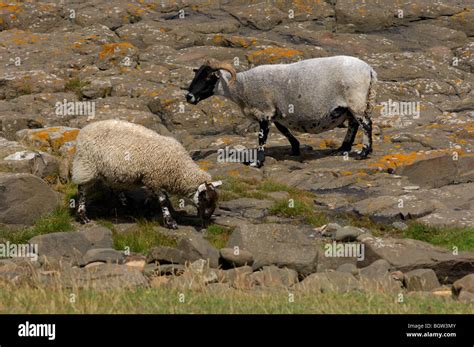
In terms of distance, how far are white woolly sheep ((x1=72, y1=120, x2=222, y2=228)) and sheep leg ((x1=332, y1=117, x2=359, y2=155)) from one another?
693 cm

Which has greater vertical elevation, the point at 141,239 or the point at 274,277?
the point at 274,277

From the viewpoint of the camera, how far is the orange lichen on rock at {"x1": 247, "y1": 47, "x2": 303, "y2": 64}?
102 ft

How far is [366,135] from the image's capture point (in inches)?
868

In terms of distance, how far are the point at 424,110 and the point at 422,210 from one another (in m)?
10.7

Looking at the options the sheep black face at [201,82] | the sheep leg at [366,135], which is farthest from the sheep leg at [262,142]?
the sheep leg at [366,135]

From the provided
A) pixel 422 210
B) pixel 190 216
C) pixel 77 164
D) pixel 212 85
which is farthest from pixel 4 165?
pixel 422 210

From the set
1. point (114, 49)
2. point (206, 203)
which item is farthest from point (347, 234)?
point (114, 49)

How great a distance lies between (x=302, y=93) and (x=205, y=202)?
666 centimetres

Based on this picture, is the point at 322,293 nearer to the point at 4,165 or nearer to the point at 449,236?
the point at 449,236

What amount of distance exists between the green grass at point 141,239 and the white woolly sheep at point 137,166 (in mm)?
669

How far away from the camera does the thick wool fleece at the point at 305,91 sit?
21.8m

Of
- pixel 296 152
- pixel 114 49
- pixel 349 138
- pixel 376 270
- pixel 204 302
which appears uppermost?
pixel 204 302

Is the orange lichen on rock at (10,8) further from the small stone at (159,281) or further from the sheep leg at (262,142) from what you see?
the small stone at (159,281)

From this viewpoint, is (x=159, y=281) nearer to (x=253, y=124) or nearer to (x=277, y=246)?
(x=277, y=246)
